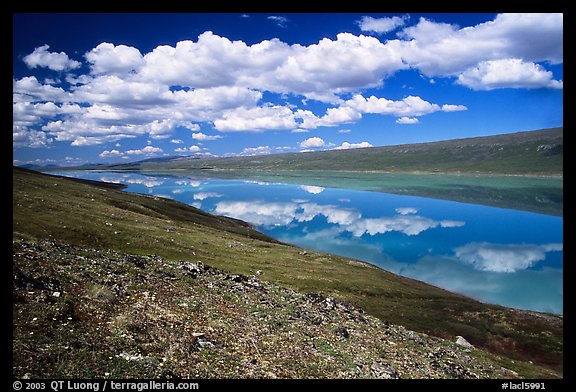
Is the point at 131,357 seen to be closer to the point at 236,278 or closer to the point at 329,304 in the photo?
the point at 236,278

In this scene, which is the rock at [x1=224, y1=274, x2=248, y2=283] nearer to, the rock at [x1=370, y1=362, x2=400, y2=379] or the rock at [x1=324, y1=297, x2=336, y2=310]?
the rock at [x1=324, y1=297, x2=336, y2=310]

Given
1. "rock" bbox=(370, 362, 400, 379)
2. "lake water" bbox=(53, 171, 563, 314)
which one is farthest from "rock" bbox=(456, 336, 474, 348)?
"lake water" bbox=(53, 171, 563, 314)

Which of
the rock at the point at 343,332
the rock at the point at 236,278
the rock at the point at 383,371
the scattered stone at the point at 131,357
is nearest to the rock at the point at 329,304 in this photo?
the rock at the point at 343,332

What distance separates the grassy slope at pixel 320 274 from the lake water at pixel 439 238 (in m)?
14.1

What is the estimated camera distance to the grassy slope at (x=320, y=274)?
38.2 m

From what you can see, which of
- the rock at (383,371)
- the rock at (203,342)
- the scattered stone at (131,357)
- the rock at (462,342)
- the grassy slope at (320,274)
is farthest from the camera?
the grassy slope at (320,274)

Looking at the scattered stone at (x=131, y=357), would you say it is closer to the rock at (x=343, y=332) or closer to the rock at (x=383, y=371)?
the rock at (x=383, y=371)

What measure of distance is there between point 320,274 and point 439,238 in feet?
201

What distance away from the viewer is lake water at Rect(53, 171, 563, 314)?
64.3 metres

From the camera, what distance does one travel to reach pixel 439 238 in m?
98.9
